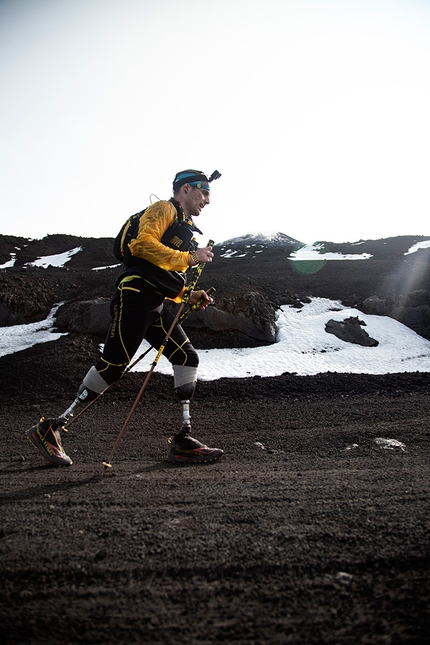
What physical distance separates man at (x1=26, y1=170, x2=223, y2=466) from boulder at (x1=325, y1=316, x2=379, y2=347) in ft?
31.6

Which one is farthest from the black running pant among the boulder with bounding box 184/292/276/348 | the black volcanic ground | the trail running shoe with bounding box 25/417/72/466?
the boulder with bounding box 184/292/276/348

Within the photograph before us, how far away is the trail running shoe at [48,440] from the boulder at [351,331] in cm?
1054

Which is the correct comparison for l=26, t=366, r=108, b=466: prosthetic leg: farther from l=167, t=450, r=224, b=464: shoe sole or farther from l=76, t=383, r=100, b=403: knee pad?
l=167, t=450, r=224, b=464: shoe sole

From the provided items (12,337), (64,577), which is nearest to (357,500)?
(64,577)

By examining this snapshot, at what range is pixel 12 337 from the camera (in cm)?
1194

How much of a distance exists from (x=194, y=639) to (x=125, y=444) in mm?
4168

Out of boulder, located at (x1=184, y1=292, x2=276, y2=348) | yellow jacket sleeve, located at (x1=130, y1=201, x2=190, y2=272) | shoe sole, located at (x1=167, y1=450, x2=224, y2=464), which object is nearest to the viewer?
yellow jacket sleeve, located at (x1=130, y1=201, x2=190, y2=272)

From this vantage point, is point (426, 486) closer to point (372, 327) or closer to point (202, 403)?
point (202, 403)

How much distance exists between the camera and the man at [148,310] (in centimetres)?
369

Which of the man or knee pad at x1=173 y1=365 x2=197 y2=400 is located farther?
knee pad at x1=173 y1=365 x2=197 y2=400

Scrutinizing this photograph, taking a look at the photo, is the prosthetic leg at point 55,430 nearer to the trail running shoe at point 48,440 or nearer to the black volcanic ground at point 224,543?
the trail running shoe at point 48,440

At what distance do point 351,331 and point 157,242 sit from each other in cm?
1069

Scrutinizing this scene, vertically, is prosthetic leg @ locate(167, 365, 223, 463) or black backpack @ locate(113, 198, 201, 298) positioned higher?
black backpack @ locate(113, 198, 201, 298)

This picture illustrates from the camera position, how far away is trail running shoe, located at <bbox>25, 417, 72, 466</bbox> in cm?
377
